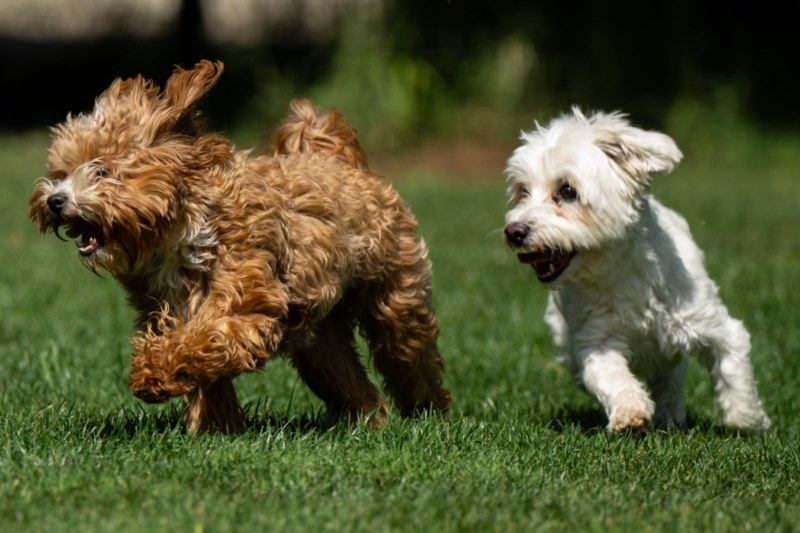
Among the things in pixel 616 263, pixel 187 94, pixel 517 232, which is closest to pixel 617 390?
pixel 616 263

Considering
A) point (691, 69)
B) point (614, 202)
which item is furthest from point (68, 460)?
point (691, 69)

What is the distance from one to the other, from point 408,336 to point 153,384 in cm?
168

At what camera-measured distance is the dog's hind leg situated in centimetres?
627

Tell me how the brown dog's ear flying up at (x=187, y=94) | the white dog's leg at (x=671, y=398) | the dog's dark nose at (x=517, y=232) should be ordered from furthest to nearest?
the white dog's leg at (x=671, y=398)
the dog's dark nose at (x=517, y=232)
the brown dog's ear flying up at (x=187, y=94)

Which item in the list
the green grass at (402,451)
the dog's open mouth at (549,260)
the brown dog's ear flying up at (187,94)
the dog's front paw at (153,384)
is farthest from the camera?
the dog's open mouth at (549,260)

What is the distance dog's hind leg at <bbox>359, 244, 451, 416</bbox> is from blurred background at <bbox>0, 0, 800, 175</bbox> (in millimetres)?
12395

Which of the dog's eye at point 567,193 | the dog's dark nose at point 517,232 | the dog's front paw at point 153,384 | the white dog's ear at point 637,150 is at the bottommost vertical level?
the dog's front paw at point 153,384

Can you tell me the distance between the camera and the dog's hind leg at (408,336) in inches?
247

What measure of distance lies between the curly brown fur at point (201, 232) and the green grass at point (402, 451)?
0.35 meters

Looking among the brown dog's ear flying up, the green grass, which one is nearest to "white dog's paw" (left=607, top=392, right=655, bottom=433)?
the green grass

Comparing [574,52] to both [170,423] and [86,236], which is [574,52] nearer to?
[170,423]

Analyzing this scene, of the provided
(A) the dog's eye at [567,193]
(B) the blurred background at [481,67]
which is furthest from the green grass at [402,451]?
(B) the blurred background at [481,67]

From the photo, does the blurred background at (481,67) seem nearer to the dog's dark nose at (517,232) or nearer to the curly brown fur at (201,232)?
the dog's dark nose at (517,232)

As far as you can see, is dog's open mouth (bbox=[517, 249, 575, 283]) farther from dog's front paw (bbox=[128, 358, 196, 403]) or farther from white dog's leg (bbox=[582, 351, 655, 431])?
dog's front paw (bbox=[128, 358, 196, 403])
